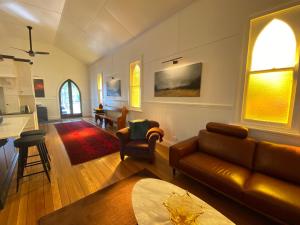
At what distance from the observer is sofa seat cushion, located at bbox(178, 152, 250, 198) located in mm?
1565

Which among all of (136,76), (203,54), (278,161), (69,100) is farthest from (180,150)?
(69,100)

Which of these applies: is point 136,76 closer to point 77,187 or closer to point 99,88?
point 99,88

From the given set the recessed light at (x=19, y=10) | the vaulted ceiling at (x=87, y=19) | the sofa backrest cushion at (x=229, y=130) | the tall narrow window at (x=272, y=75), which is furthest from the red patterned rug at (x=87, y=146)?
the recessed light at (x=19, y=10)

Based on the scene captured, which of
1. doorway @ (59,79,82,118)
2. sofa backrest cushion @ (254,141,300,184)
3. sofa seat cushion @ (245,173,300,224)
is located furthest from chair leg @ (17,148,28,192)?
doorway @ (59,79,82,118)

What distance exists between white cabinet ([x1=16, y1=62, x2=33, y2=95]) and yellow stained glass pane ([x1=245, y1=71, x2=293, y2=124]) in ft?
18.7

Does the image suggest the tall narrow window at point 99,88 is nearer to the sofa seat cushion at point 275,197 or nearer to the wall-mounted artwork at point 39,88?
the wall-mounted artwork at point 39,88

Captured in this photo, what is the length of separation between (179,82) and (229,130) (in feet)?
4.92

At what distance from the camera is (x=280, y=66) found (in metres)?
1.87

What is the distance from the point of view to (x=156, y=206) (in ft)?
3.84

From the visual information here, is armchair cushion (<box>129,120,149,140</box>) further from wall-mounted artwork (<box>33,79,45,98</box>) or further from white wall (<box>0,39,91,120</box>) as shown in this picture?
wall-mounted artwork (<box>33,79,45,98</box>)

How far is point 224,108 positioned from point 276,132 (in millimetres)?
760

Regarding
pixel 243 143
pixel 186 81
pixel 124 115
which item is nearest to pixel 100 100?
pixel 124 115

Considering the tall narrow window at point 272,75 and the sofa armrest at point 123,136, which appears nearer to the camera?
the tall narrow window at point 272,75

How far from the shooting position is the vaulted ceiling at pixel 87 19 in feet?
10.3
